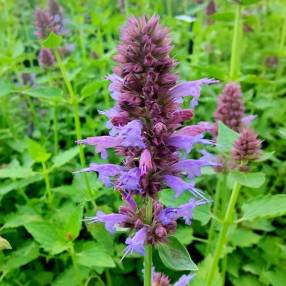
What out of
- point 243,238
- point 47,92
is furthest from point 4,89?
point 243,238

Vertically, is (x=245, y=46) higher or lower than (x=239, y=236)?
higher

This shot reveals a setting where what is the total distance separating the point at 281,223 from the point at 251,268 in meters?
0.62

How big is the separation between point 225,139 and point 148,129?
567mm

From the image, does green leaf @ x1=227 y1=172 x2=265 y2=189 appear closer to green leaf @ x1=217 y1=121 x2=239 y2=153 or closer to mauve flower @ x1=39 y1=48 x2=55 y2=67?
green leaf @ x1=217 y1=121 x2=239 y2=153

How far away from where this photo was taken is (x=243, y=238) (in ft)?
8.21

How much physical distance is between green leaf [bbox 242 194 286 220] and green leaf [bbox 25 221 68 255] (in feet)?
2.41

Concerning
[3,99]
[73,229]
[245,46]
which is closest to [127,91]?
[73,229]

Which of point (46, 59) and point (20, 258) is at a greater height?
point (46, 59)

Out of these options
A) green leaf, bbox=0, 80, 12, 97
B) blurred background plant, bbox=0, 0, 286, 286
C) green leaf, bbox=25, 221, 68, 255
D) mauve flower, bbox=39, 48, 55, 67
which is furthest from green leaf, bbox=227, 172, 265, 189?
mauve flower, bbox=39, 48, 55, 67

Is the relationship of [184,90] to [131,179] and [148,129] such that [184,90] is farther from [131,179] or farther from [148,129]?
[131,179]

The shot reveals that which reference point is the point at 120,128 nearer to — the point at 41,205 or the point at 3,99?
the point at 41,205

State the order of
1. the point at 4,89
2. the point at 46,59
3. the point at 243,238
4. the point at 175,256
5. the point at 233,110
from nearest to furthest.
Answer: the point at 175,256 → the point at 4,89 → the point at 233,110 → the point at 243,238 → the point at 46,59

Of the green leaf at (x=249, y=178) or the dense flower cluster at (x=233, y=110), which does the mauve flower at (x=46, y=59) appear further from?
the green leaf at (x=249, y=178)

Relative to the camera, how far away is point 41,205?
2.71m
